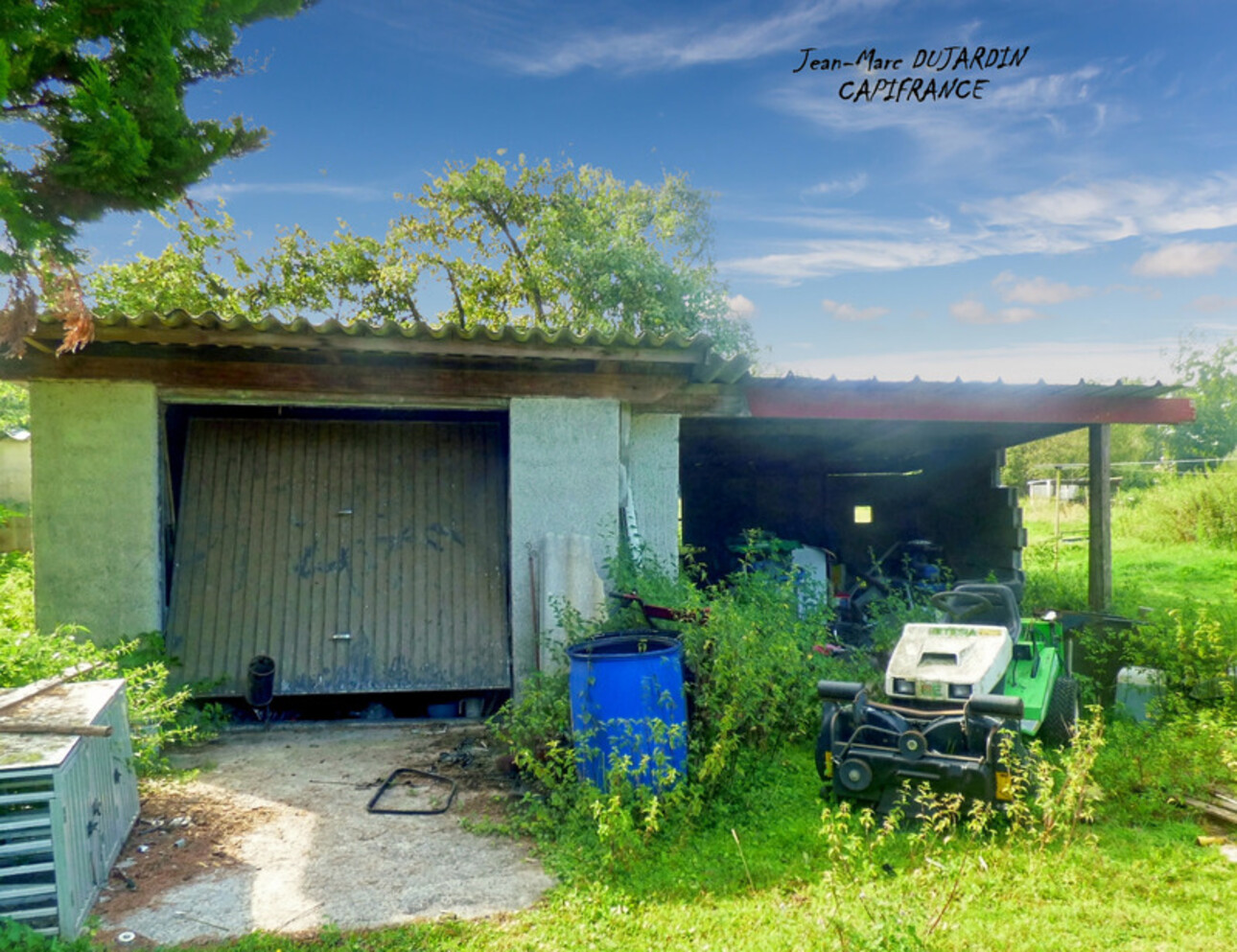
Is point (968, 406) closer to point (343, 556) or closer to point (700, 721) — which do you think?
point (700, 721)

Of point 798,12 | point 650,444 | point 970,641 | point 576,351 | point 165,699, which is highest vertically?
point 798,12

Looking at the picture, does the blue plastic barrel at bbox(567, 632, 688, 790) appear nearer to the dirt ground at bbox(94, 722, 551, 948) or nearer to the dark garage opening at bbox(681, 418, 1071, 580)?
the dirt ground at bbox(94, 722, 551, 948)

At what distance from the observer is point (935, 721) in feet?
12.8

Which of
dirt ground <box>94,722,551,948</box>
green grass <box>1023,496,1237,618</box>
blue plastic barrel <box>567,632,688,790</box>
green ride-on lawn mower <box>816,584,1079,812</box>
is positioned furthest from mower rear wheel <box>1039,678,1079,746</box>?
dirt ground <box>94,722,551,948</box>

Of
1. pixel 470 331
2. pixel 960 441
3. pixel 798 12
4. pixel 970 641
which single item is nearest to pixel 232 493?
pixel 470 331

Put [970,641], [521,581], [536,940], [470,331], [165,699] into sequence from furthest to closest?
[521,581] → [470,331] → [165,699] → [970,641] → [536,940]

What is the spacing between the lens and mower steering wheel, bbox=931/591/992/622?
16.9ft

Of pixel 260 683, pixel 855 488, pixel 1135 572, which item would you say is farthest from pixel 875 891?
pixel 1135 572

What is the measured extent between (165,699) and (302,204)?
2015cm

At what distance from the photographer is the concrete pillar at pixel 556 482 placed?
6066 mm

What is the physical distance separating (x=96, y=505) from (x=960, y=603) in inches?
250

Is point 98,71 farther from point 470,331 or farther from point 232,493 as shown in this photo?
point 232,493

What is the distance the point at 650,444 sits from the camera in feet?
22.7

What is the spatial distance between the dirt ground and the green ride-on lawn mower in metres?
1.70
